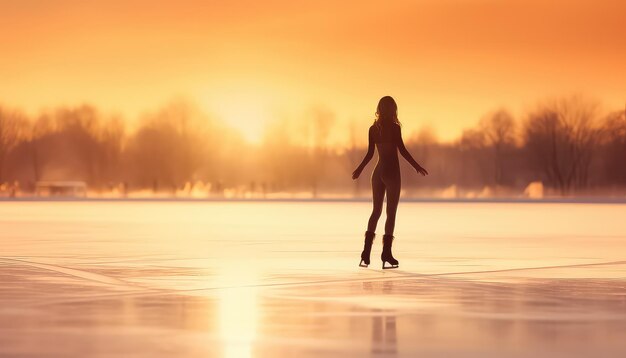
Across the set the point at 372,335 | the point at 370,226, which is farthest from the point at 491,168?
the point at 372,335

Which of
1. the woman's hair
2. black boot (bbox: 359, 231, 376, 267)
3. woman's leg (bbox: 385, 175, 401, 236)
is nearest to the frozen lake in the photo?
black boot (bbox: 359, 231, 376, 267)

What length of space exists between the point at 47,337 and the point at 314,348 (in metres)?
2.22

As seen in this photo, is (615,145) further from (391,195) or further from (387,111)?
(391,195)

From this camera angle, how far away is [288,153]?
11400 cm

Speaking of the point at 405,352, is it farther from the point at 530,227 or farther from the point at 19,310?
the point at 530,227

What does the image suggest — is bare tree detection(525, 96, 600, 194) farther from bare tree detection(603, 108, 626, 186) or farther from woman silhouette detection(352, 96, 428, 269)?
woman silhouette detection(352, 96, 428, 269)

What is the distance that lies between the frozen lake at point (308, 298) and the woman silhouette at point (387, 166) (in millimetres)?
517

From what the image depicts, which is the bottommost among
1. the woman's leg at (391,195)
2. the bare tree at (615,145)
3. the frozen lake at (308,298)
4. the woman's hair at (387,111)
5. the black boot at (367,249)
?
the frozen lake at (308,298)

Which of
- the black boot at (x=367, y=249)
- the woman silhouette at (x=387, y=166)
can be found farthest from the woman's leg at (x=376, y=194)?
the black boot at (x=367, y=249)

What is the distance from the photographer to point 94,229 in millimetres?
29734

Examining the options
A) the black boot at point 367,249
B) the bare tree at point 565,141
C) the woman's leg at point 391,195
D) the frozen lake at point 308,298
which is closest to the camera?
the frozen lake at point 308,298

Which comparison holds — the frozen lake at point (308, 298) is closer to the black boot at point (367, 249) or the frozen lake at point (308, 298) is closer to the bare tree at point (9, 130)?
the black boot at point (367, 249)

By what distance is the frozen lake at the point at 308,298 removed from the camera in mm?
9055

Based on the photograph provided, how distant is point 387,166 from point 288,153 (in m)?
97.3
